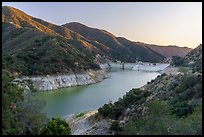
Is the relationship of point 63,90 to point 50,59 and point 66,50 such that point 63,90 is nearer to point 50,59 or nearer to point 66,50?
point 50,59

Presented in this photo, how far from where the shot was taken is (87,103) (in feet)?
104

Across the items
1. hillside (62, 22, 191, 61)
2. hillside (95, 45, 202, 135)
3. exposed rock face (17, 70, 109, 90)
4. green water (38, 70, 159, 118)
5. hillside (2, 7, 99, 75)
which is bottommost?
green water (38, 70, 159, 118)

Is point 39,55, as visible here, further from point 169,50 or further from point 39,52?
point 169,50

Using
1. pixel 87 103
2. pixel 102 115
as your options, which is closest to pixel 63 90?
pixel 87 103

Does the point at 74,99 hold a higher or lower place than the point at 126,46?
lower

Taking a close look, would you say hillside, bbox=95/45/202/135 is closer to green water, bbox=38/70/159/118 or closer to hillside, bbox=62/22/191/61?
green water, bbox=38/70/159/118

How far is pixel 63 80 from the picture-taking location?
4591 cm

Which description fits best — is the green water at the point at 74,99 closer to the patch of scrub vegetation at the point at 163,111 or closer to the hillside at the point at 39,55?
the hillside at the point at 39,55

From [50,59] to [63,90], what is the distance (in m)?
10.2

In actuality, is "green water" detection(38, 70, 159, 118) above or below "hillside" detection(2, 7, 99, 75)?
below

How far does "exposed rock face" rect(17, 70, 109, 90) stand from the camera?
137ft

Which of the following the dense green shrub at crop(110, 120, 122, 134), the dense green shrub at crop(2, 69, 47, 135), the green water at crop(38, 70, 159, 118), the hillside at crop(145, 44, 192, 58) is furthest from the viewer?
the hillside at crop(145, 44, 192, 58)

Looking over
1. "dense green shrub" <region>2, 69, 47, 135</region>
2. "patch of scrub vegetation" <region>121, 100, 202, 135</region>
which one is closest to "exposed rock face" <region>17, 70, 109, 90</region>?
"dense green shrub" <region>2, 69, 47, 135</region>

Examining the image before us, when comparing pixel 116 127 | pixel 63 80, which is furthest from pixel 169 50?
pixel 116 127
